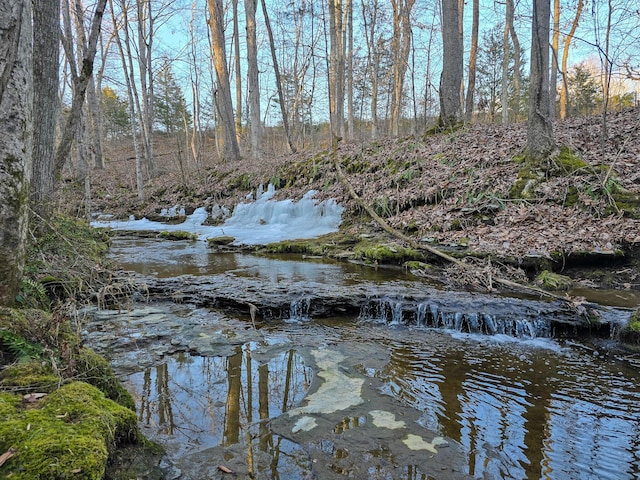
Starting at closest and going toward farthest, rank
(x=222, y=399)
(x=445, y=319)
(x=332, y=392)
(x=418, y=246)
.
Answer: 1. (x=222, y=399)
2. (x=332, y=392)
3. (x=445, y=319)
4. (x=418, y=246)

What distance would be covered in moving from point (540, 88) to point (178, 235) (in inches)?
422

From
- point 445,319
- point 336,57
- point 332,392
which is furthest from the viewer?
point 336,57

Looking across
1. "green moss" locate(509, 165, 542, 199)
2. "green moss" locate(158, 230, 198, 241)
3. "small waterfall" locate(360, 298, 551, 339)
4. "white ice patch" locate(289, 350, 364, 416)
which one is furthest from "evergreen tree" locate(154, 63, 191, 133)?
"white ice patch" locate(289, 350, 364, 416)

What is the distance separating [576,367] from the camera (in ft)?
12.3

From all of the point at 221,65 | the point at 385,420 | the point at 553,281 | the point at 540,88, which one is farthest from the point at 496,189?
the point at 221,65

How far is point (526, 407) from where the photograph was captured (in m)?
2.98

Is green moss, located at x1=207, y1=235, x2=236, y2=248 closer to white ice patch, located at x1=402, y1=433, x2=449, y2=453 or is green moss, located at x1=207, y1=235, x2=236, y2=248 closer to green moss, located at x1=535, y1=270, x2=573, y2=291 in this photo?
green moss, located at x1=535, y1=270, x2=573, y2=291

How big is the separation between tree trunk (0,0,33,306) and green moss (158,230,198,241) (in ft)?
31.5

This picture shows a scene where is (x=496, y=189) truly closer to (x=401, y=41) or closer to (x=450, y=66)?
(x=450, y=66)

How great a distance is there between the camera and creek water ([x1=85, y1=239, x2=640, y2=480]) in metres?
2.27

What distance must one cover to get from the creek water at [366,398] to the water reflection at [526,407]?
1cm

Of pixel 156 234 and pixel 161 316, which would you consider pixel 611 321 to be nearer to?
pixel 161 316

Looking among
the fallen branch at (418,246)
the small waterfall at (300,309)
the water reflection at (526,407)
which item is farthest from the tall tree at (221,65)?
the water reflection at (526,407)

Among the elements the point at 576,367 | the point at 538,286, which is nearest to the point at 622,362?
the point at 576,367
